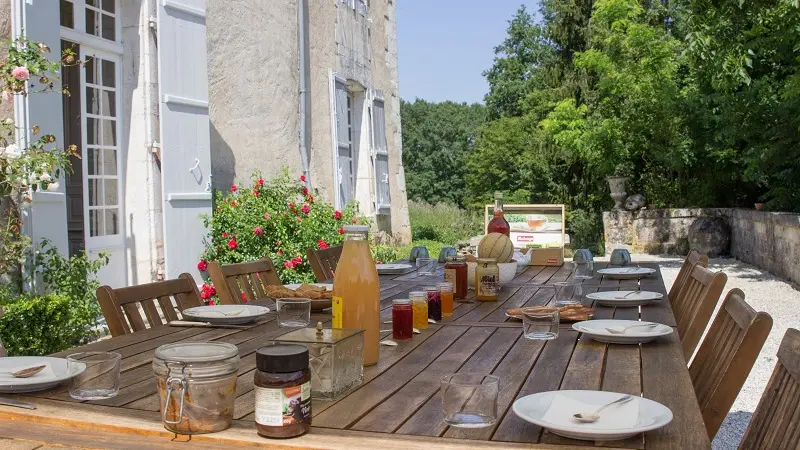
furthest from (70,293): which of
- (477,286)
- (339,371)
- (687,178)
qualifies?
(687,178)

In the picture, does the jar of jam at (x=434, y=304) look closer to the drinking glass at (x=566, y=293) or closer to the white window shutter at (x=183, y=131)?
the drinking glass at (x=566, y=293)

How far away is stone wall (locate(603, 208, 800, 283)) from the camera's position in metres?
8.77

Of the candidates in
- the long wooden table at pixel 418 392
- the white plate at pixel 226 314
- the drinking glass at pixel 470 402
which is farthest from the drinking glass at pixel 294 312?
the drinking glass at pixel 470 402

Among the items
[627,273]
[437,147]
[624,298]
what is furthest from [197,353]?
[437,147]

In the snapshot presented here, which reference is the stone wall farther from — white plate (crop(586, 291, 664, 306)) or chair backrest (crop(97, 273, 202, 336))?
chair backrest (crop(97, 273, 202, 336))

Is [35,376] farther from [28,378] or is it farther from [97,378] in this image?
[97,378]

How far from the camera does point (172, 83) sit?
5910 mm

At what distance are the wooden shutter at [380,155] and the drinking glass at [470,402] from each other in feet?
30.1

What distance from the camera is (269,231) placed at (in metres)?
6.48

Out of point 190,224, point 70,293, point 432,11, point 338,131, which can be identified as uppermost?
point 432,11

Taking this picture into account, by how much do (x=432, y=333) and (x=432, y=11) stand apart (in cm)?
2323

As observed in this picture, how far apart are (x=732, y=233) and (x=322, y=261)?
981 cm

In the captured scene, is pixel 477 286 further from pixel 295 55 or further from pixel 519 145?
pixel 519 145

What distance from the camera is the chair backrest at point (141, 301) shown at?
7.79 feet
